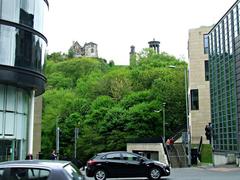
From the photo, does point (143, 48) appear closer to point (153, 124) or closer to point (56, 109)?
point (56, 109)

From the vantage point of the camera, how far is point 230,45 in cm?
3303

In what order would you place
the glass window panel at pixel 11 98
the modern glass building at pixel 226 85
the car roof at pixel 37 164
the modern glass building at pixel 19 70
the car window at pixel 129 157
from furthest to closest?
1. the modern glass building at pixel 226 85
2. the glass window panel at pixel 11 98
3. the modern glass building at pixel 19 70
4. the car window at pixel 129 157
5. the car roof at pixel 37 164

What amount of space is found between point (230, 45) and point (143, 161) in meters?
16.4

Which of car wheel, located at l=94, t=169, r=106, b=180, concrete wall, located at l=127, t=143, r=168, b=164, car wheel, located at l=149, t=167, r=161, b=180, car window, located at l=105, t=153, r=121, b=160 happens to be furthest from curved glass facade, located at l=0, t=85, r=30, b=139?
concrete wall, located at l=127, t=143, r=168, b=164

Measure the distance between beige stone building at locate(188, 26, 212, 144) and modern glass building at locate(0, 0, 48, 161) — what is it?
29340 millimetres

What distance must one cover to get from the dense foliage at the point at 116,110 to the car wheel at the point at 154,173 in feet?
119

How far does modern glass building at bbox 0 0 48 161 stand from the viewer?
81.9 feet

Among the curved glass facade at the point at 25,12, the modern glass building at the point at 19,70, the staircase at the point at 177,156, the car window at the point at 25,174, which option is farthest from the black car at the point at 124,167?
the staircase at the point at 177,156

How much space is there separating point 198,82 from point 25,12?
107ft

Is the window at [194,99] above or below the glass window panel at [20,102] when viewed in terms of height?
above

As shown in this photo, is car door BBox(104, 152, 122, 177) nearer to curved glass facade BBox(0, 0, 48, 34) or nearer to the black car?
the black car

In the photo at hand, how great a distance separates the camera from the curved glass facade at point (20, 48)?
2483cm

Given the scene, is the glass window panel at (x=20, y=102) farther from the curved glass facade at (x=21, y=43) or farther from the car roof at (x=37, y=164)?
the car roof at (x=37, y=164)

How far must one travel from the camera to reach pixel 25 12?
86.8ft
